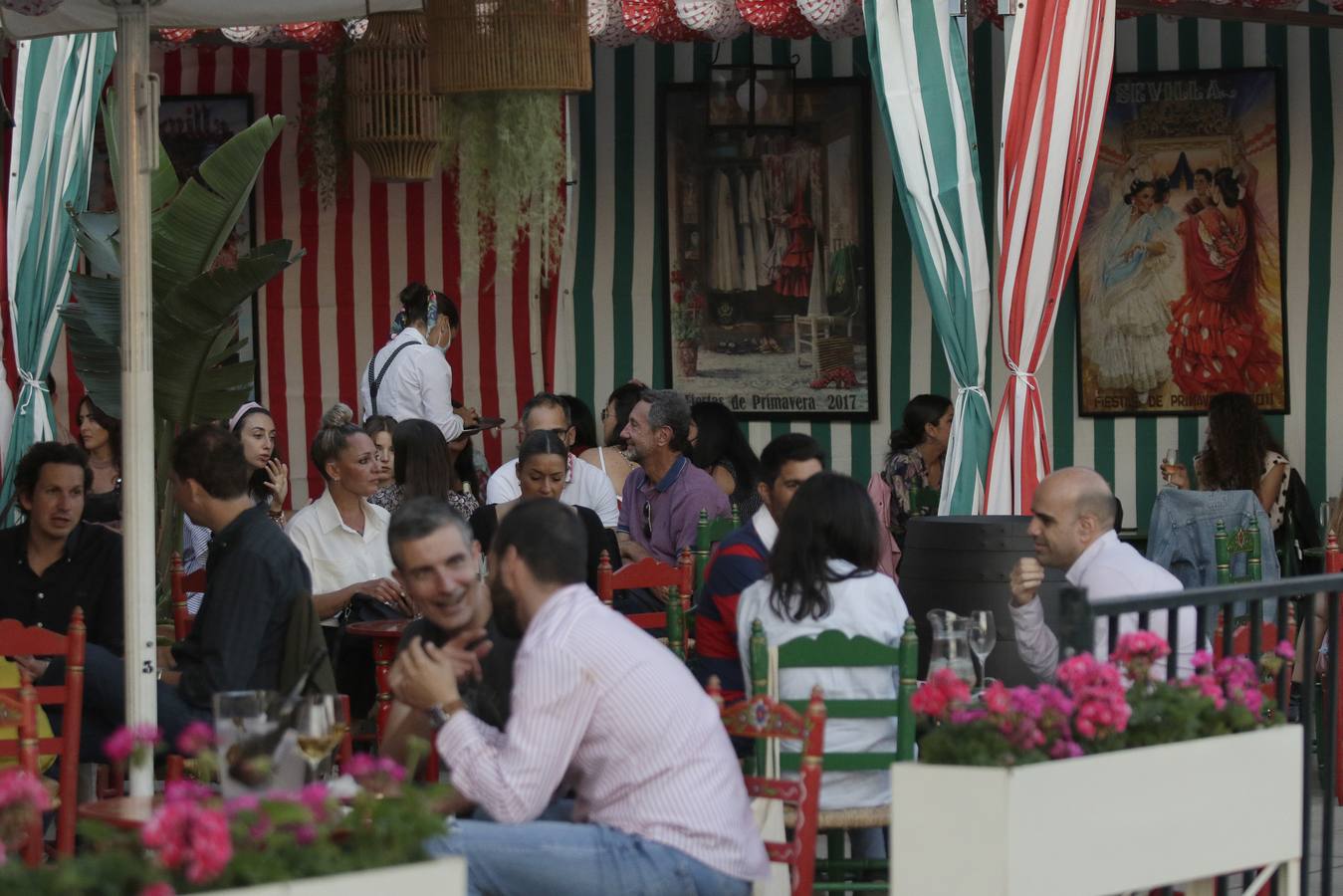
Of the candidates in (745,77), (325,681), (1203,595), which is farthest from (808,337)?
(1203,595)

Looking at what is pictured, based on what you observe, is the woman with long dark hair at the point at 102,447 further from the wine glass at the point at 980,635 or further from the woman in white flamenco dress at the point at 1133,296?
the woman in white flamenco dress at the point at 1133,296

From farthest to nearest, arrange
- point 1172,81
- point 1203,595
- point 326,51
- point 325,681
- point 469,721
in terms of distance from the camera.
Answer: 1. point 1172,81
2. point 326,51
3. point 325,681
4. point 1203,595
5. point 469,721

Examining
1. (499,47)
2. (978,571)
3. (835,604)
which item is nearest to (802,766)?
(835,604)

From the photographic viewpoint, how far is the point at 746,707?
4.04m

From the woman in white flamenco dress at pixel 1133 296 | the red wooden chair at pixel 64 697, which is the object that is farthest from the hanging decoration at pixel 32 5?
the woman in white flamenco dress at pixel 1133 296

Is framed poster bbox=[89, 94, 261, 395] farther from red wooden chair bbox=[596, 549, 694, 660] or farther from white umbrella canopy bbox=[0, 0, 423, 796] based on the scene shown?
white umbrella canopy bbox=[0, 0, 423, 796]

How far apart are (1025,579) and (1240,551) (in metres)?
2.59

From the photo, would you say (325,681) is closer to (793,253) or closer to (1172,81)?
(793,253)

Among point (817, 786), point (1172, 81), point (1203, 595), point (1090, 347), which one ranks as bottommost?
point (817, 786)

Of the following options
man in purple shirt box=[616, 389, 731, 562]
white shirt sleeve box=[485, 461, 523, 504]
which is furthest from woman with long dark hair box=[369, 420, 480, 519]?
man in purple shirt box=[616, 389, 731, 562]

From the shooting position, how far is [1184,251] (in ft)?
33.6

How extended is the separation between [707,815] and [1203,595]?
42.5 inches

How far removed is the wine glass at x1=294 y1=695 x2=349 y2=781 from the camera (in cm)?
345

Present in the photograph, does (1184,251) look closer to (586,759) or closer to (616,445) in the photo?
(616,445)
